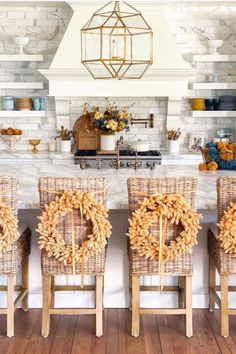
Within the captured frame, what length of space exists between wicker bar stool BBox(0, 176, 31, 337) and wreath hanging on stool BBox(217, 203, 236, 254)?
1.26m

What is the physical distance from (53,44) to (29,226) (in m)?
4.04

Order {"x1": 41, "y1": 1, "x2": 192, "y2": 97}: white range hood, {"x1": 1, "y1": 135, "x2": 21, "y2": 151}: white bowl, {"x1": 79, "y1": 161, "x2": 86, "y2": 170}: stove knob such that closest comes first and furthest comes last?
{"x1": 79, "y1": 161, "x2": 86, "y2": 170}: stove knob, {"x1": 41, "y1": 1, "x2": 192, "y2": 97}: white range hood, {"x1": 1, "y1": 135, "x2": 21, "y2": 151}: white bowl

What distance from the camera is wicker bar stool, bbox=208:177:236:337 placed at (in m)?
→ 3.35

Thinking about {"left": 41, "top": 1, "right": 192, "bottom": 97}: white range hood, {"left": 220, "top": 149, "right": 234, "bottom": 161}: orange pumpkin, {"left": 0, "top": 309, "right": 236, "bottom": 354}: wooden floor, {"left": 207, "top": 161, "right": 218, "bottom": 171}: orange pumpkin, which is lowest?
{"left": 0, "top": 309, "right": 236, "bottom": 354}: wooden floor

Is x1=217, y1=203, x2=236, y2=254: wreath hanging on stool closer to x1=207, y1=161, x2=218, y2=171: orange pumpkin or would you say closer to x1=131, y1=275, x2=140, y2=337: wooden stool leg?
x1=131, y1=275, x2=140, y2=337: wooden stool leg

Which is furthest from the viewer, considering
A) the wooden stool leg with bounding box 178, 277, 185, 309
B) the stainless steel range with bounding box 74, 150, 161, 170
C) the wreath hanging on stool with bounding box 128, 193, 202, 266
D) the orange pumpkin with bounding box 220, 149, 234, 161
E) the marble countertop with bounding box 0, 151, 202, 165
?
the marble countertop with bounding box 0, 151, 202, 165

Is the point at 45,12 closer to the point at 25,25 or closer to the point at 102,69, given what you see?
the point at 25,25

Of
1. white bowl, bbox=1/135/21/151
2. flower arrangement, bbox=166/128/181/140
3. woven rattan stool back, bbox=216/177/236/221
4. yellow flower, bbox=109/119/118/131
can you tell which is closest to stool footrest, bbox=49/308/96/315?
woven rattan stool back, bbox=216/177/236/221

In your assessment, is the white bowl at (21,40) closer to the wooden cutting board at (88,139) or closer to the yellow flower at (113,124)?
the wooden cutting board at (88,139)

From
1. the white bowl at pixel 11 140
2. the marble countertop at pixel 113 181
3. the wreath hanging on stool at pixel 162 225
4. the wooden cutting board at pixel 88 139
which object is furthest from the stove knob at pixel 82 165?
the wreath hanging on stool at pixel 162 225

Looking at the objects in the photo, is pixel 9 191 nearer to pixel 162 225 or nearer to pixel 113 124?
pixel 162 225

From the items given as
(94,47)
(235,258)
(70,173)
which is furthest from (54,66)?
(235,258)

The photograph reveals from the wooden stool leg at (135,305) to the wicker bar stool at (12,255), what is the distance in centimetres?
75

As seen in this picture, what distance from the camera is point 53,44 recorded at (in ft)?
24.2
